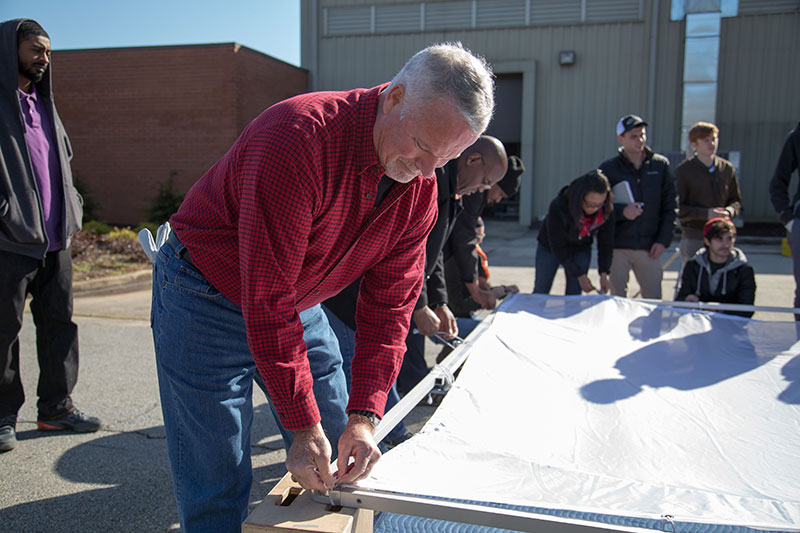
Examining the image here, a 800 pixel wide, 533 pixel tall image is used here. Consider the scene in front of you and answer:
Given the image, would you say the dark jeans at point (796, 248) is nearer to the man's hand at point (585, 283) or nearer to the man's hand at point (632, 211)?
the man's hand at point (632, 211)

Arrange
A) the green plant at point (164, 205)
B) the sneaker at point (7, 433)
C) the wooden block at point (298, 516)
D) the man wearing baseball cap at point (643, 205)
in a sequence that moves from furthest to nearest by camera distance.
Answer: the green plant at point (164, 205) < the man wearing baseball cap at point (643, 205) < the sneaker at point (7, 433) < the wooden block at point (298, 516)

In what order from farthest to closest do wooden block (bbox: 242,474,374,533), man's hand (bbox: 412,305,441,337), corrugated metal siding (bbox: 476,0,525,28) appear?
1. corrugated metal siding (bbox: 476,0,525,28)
2. man's hand (bbox: 412,305,441,337)
3. wooden block (bbox: 242,474,374,533)

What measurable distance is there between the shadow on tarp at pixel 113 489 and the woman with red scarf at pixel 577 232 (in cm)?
244

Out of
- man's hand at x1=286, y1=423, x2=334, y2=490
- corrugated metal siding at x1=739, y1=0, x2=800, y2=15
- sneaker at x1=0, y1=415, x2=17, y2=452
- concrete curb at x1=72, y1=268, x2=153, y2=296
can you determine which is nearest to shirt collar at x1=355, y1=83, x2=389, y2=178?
man's hand at x1=286, y1=423, x2=334, y2=490

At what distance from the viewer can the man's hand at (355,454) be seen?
153 cm

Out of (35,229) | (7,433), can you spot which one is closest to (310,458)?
(35,229)

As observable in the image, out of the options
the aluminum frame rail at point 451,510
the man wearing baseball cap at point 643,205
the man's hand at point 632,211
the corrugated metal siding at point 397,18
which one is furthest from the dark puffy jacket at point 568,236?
the corrugated metal siding at point 397,18

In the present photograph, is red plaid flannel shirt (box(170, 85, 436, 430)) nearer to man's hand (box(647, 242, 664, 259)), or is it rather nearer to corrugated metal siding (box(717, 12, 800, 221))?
man's hand (box(647, 242, 664, 259))

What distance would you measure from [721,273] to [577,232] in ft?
3.16

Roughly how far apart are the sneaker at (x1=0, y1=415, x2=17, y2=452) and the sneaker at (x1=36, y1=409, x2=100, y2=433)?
0.19 m

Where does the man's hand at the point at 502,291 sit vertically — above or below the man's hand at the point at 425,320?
below

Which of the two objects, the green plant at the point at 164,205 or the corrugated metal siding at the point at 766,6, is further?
the corrugated metal siding at the point at 766,6

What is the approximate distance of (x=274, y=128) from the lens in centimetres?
133

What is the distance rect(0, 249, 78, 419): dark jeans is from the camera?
2939 mm
